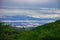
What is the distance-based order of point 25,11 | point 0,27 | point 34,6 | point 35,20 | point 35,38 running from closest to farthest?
point 35,38 → point 0,27 → point 35,20 → point 25,11 → point 34,6

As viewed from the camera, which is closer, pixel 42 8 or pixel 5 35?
pixel 5 35

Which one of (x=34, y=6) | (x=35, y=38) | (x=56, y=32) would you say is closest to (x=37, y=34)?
(x=35, y=38)

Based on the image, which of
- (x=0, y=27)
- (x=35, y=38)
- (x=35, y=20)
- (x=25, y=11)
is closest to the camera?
(x=35, y=38)

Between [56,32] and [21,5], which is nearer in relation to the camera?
[56,32]

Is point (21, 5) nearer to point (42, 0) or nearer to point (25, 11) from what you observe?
point (25, 11)

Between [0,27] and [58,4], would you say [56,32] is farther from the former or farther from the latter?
[58,4]

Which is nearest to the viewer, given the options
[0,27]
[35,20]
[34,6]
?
[0,27]

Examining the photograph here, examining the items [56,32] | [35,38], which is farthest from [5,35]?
[56,32]

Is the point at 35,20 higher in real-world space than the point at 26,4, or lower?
lower

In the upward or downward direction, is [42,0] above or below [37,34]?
above
